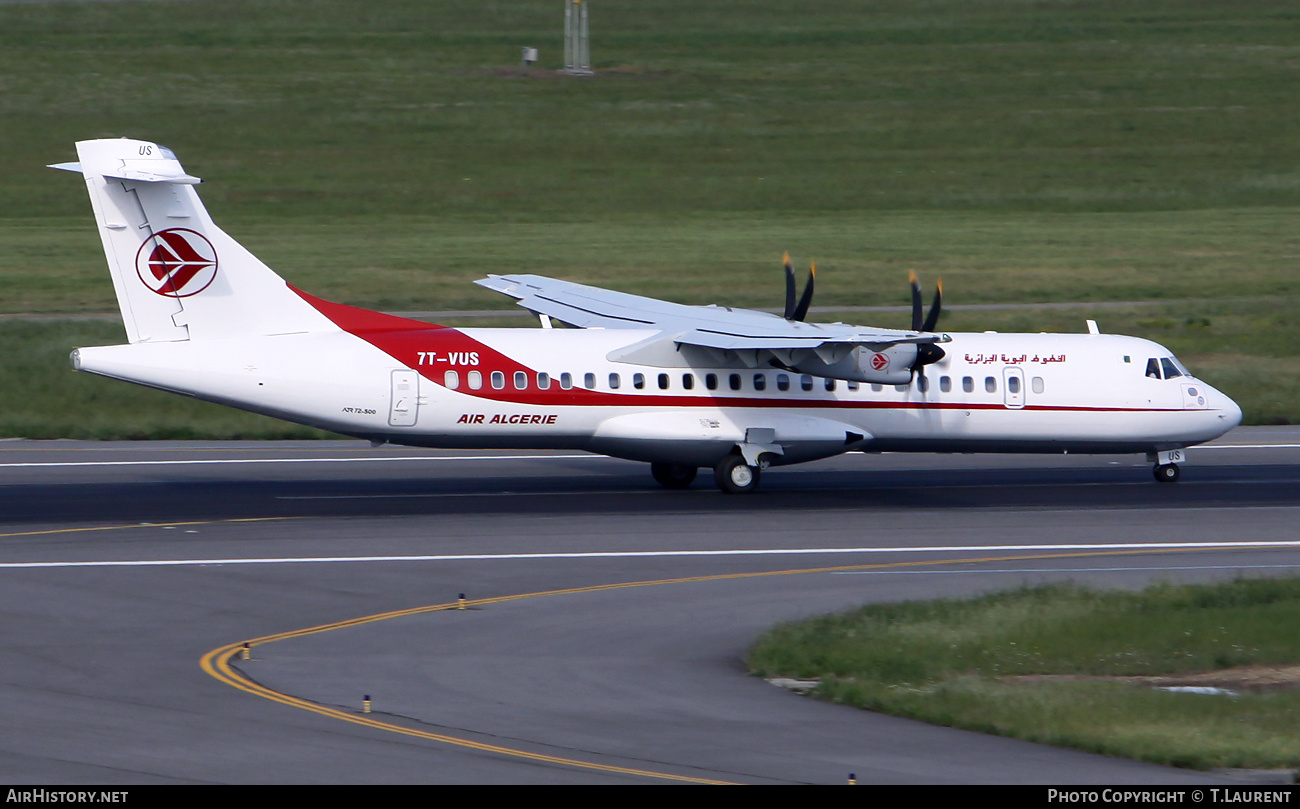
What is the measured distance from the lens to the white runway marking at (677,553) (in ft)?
67.8

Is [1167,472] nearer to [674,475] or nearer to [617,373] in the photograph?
[674,475]

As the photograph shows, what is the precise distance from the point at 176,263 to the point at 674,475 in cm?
918

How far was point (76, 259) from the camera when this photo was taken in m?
58.5

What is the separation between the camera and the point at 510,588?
19.7 meters

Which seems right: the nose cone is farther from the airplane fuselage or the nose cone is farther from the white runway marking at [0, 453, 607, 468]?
the white runway marking at [0, 453, 607, 468]

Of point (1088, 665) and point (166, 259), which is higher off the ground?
point (166, 259)

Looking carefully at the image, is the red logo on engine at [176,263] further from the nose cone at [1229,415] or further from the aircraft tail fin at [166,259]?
the nose cone at [1229,415]

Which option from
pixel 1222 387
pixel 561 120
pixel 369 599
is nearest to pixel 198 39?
pixel 561 120

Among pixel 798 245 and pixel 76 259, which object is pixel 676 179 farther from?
pixel 76 259

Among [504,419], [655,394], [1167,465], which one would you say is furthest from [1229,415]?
[504,419]

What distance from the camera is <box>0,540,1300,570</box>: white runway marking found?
20.7 meters

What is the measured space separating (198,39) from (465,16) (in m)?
20.0

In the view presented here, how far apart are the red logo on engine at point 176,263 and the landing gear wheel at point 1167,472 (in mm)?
16947
